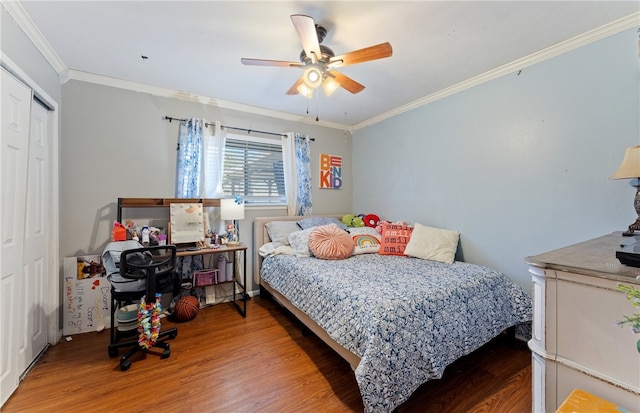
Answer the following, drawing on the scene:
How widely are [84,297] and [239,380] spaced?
1852 millimetres

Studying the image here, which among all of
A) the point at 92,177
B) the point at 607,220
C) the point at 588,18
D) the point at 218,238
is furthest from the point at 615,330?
the point at 92,177

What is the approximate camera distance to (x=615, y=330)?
83 centimetres

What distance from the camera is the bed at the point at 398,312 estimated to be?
1.43m

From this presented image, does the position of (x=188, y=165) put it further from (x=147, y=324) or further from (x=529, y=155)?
(x=529, y=155)

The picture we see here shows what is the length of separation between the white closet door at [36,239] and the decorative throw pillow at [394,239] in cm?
308

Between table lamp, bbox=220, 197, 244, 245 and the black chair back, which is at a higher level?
table lamp, bbox=220, 197, 244, 245

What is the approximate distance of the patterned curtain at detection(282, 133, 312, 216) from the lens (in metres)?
3.68

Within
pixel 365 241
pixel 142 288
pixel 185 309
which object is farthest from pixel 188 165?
pixel 365 241

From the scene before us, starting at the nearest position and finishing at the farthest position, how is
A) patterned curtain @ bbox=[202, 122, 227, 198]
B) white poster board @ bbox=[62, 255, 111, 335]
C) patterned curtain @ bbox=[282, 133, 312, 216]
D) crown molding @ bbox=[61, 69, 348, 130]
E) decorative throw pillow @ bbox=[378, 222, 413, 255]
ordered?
1. white poster board @ bbox=[62, 255, 111, 335]
2. crown molding @ bbox=[61, 69, 348, 130]
3. decorative throw pillow @ bbox=[378, 222, 413, 255]
4. patterned curtain @ bbox=[202, 122, 227, 198]
5. patterned curtain @ bbox=[282, 133, 312, 216]

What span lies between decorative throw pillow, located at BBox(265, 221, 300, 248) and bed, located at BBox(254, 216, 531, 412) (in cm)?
58

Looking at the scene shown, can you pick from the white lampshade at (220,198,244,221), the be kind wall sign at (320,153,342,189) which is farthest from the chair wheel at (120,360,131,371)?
the be kind wall sign at (320,153,342,189)

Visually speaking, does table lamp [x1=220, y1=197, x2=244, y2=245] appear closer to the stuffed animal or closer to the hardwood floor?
the hardwood floor

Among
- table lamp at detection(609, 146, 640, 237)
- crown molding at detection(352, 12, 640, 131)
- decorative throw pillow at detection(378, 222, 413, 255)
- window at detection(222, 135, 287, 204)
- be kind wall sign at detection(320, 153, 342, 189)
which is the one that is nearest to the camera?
table lamp at detection(609, 146, 640, 237)

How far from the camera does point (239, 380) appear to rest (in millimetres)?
1834
